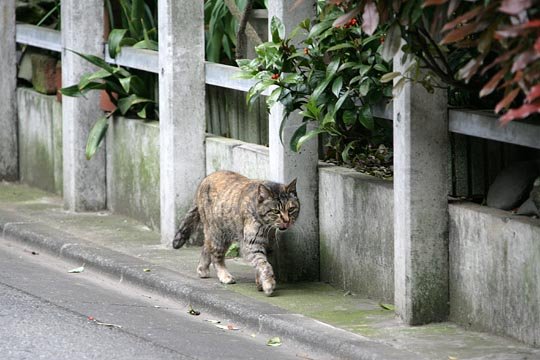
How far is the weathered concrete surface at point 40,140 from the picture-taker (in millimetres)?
13070

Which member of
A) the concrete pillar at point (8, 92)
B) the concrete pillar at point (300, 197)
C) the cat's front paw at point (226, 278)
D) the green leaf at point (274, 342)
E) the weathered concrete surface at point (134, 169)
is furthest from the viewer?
the concrete pillar at point (8, 92)

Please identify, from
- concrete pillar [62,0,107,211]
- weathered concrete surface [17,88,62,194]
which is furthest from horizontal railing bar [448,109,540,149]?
weathered concrete surface [17,88,62,194]

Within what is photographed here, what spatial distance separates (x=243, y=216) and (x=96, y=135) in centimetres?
294

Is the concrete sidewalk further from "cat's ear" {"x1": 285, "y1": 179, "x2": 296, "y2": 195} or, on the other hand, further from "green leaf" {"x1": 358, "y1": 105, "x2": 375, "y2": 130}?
"green leaf" {"x1": 358, "y1": 105, "x2": 375, "y2": 130}

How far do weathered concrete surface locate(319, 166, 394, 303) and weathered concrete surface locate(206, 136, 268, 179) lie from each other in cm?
85

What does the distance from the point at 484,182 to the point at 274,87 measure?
1.70m

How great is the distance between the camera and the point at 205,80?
1074 centimetres

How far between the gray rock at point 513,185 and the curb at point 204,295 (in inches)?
45.5

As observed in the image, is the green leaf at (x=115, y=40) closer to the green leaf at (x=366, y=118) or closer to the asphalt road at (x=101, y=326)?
the asphalt road at (x=101, y=326)

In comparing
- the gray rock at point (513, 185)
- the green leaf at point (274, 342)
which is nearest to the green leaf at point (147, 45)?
the green leaf at point (274, 342)

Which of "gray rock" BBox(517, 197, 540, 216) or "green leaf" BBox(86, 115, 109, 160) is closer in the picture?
"gray rock" BBox(517, 197, 540, 216)

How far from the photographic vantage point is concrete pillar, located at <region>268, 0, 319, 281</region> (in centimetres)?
946

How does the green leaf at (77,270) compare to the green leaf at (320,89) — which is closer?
the green leaf at (320,89)

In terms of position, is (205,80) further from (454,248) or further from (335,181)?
(454,248)
